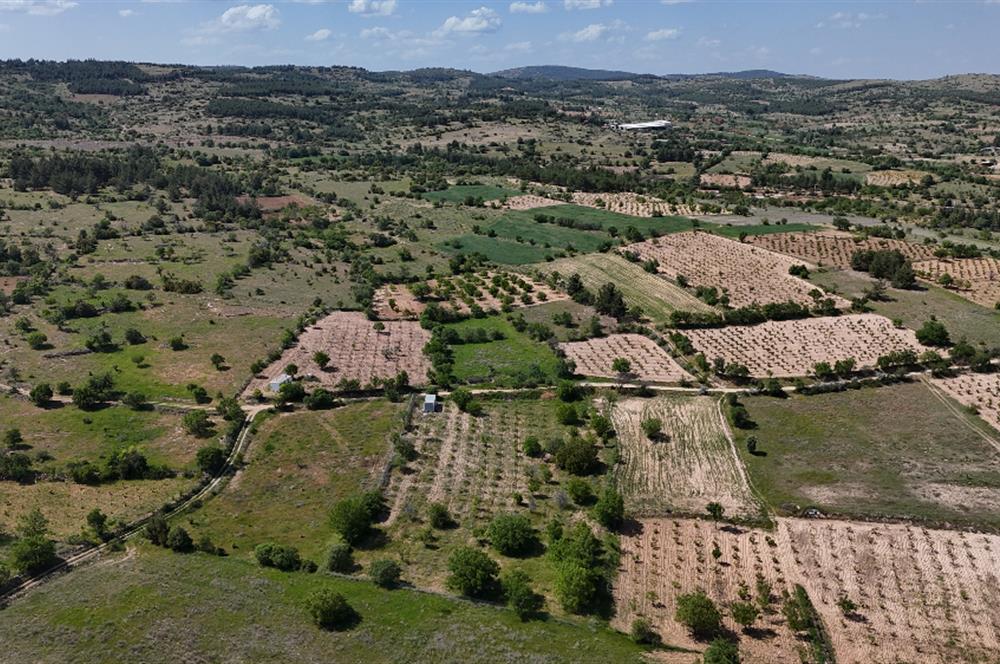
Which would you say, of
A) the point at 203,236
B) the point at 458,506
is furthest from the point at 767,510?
the point at 203,236

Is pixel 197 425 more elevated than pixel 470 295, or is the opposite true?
pixel 470 295

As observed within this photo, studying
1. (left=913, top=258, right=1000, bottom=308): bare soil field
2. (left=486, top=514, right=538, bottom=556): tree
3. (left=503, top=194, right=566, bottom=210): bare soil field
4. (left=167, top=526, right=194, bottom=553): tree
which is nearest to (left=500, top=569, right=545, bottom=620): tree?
(left=486, top=514, right=538, bottom=556): tree

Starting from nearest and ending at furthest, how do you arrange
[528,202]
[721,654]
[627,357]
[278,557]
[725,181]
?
[721,654] < [278,557] < [627,357] < [528,202] < [725,181]

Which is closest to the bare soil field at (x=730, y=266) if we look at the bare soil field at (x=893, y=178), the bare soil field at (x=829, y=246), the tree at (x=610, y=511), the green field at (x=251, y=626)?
the bare soil field at (x=829, y=246)

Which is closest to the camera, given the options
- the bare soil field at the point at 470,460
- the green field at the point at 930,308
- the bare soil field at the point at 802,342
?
the bare soil field at the point at 470,460

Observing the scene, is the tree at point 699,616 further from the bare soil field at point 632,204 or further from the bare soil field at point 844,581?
the bare soil field at point 632,204

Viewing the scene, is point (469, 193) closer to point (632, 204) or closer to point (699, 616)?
point (632, 204)

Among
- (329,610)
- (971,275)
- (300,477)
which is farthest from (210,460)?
(971,275)
